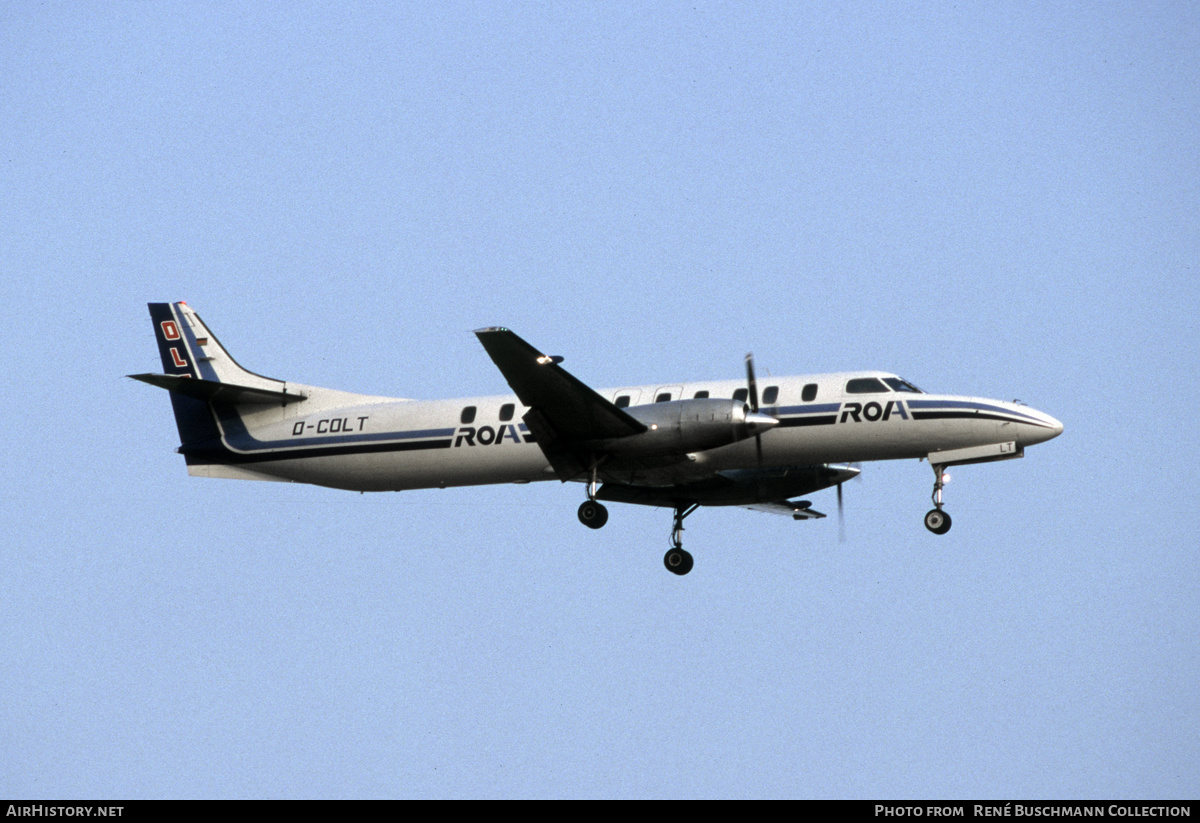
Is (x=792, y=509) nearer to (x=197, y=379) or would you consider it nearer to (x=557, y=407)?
(x=557, y=407)

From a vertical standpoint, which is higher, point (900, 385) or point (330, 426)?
point (330, 426)

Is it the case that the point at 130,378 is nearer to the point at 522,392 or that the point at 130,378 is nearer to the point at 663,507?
the point at 522,392

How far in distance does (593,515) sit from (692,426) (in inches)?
111

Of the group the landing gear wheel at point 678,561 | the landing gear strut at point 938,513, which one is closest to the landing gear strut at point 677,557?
the landing gear wheel at point 678,561

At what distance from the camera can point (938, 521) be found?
25.9 metres

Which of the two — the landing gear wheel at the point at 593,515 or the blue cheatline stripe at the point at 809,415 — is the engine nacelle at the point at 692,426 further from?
the landing gear wheel at the point at 593,515

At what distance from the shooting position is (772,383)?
26.3 m

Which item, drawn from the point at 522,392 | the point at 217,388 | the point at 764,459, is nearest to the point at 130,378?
the point at 217,388

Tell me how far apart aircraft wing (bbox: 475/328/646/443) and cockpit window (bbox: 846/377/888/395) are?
390 centimetres

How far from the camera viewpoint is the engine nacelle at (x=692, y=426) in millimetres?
24562

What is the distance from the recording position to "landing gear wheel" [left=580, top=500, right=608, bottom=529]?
26281 mm

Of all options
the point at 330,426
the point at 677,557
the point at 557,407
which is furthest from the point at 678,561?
the point at 330,426

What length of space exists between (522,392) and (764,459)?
15.1ft
